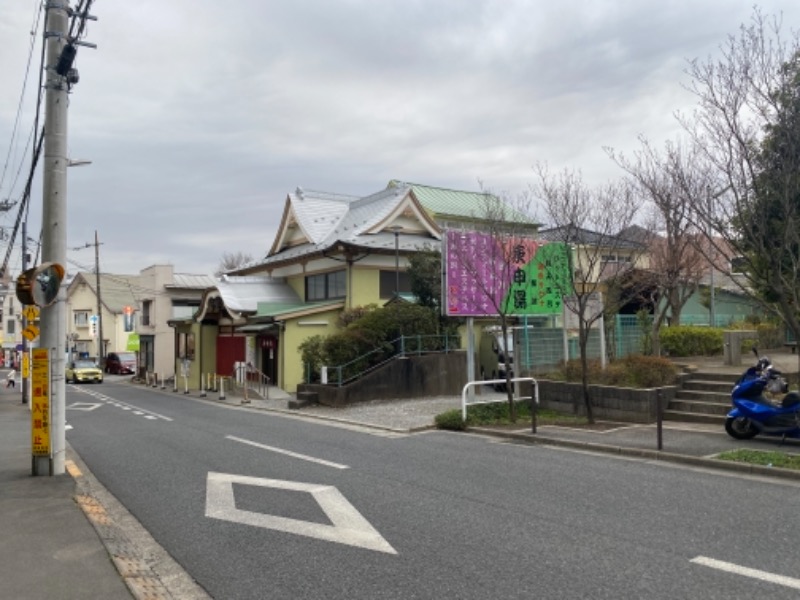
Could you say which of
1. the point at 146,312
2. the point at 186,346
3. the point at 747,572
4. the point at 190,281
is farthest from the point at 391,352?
the point at 146,312

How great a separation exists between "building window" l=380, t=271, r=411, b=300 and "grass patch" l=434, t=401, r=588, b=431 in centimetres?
1268

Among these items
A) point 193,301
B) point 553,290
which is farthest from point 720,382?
point 193,301

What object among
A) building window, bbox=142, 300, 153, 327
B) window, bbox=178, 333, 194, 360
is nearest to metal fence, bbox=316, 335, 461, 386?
window, bbox=178, 333, 194, 360

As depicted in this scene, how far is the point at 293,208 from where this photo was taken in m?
31.6

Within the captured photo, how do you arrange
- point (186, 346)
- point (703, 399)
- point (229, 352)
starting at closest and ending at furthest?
point (703, 399) < point (229, 352) < point (186, 346)

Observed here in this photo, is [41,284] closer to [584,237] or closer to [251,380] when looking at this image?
[584,237]

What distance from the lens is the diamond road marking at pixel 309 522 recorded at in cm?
614

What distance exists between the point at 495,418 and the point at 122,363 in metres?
49.6

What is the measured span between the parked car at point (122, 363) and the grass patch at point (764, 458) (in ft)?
178

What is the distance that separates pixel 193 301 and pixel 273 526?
4294 centimetres

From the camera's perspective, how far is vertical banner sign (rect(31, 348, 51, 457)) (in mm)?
8773

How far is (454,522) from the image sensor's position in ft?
21.8

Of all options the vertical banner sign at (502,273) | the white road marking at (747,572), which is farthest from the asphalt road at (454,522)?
the vertical banner sign at (502,273)

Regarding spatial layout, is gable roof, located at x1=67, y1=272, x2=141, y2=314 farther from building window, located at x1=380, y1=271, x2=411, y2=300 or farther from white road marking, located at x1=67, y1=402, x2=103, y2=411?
building window, located at x1=380, y1=271, x2=411, y2=300
